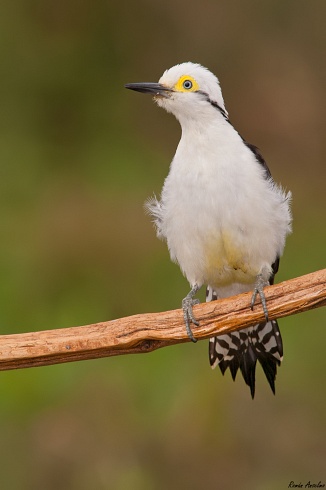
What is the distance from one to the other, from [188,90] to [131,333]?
1371 millimetres

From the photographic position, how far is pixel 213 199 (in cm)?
447

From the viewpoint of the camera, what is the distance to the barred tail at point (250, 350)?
16.8 ft

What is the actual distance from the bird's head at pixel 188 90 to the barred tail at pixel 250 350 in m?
1.09

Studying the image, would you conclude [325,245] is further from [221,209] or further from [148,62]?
[221,209]

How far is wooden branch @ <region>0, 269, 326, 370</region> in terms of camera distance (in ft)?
13.6

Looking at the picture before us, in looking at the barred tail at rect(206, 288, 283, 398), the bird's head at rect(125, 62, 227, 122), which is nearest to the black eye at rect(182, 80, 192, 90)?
the bird's head at rect(125, 62, 227, 122)

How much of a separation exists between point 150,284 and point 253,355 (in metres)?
2.92

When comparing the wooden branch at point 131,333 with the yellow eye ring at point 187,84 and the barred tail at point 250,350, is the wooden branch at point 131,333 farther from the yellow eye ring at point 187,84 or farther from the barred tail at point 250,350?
the yellow eye ring at point 187,84

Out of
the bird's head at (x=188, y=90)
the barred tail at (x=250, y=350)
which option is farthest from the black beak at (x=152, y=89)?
the barred tail at (x=250, y=350)

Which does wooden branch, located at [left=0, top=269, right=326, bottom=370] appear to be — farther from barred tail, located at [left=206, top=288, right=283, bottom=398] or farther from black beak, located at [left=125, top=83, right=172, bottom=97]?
black beak, located at [left=125, top=83, right=172, bottom=97]

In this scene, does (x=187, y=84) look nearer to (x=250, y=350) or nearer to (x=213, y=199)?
(x=213, y=199)

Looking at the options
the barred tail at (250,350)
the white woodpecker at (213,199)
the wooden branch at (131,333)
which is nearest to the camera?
the wooden branch at (131,333)

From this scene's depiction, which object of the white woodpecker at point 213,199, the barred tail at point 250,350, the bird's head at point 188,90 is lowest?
the barred tail at point 250,350

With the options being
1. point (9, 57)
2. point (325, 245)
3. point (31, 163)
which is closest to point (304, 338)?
point (325, 245)
